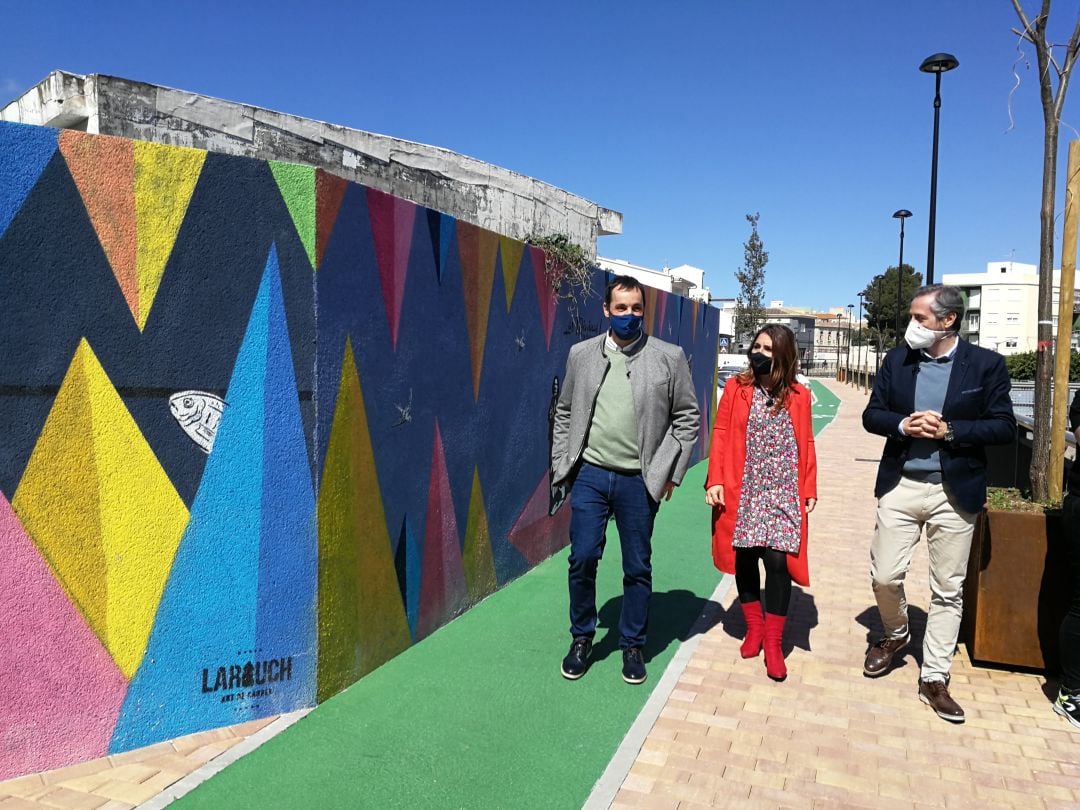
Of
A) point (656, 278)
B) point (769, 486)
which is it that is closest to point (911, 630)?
point (769, 486)

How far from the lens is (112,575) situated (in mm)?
3256

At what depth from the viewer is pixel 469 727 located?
367 cm

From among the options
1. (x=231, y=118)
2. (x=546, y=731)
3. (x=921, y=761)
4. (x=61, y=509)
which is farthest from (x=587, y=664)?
(x=231, y=118)

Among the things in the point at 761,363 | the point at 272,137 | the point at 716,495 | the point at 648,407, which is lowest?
the point at 716,495

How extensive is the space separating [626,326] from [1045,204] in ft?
8.71

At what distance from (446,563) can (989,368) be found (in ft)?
10.3

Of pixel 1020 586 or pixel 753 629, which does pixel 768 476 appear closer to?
pixel 753 629

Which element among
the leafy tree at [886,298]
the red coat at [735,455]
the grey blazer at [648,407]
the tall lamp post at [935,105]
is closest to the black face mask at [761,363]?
the red coat at [735,455]

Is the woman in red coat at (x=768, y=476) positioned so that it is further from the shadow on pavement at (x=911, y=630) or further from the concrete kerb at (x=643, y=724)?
the shadow on pavement at (x=911, y=630)

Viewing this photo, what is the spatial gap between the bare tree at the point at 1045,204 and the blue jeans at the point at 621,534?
2.32 m

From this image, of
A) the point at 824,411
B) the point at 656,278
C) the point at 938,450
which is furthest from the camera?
the point at 656,278

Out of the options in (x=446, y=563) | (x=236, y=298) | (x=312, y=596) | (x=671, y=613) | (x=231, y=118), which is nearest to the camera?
(x=236, y=298)

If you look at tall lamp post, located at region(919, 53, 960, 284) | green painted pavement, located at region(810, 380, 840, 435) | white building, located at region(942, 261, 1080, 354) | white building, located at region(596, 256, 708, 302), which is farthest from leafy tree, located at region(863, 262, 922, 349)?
tall lamp post, located at region(919, 53, 960, 284)

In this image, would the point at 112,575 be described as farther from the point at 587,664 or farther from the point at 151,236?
the point at 587,664
